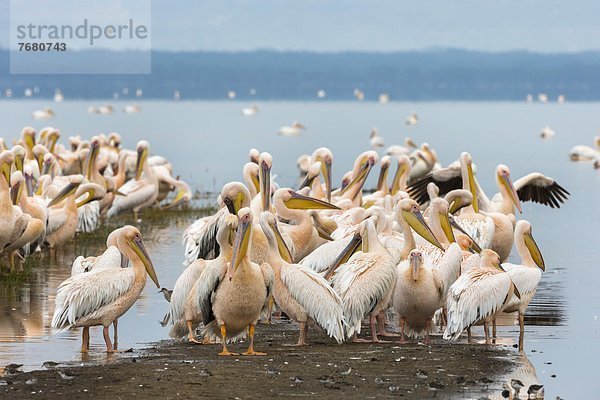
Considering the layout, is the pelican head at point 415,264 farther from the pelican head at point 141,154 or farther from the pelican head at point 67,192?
the pelican head at point 141,154

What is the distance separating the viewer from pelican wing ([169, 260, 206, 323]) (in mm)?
8312

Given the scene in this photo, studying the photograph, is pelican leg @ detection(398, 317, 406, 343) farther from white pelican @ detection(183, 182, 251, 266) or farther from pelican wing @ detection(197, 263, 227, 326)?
white pelican @ detection(183, 182, 251, 266)

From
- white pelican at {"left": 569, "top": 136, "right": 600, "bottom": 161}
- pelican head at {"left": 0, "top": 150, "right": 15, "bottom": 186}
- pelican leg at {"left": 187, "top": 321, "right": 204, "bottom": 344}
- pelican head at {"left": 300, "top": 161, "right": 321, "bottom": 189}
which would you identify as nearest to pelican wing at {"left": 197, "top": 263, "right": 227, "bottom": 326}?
pelican leg at {"left": 187, "top": 321, "right": 204, "bottom": 344}

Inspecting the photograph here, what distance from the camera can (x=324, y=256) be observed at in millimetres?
9555

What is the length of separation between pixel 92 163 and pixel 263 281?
8732 mm

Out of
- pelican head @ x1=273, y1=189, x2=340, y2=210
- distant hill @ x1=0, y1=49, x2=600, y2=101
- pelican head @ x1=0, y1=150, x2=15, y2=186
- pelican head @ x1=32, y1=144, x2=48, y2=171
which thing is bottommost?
pelican head @ x1=273, y1=189, x2=340, y2=210

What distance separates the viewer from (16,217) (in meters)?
11.0

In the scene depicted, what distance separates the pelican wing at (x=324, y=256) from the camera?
9.52m

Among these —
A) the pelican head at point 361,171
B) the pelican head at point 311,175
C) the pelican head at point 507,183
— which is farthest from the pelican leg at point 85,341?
the pelican head at point 507,183

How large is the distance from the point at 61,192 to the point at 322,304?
5607 millimetres

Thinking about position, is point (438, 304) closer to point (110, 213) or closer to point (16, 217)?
point (16, 217)

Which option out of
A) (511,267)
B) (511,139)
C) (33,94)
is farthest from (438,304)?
(33,94)

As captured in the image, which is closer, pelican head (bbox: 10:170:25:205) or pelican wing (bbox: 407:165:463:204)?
pelican head (bbox: 10:170:25:205)

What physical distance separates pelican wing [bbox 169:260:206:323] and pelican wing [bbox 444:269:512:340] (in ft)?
5.35
